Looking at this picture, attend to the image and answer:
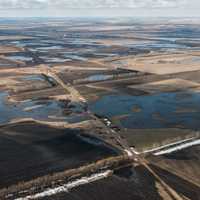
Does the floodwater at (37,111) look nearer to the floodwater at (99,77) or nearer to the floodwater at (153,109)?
the floodwater at (153,109)

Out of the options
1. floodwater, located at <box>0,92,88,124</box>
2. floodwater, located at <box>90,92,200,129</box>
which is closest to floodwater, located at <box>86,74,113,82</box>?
floodwater, located at <box>90,92,200,129</box>

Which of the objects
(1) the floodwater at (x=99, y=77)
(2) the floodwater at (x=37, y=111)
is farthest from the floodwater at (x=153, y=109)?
(1) the floodwater at (x=99, y=77)

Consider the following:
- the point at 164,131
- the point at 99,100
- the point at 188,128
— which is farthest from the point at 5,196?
the point at 99,100

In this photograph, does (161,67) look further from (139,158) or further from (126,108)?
(139,158)

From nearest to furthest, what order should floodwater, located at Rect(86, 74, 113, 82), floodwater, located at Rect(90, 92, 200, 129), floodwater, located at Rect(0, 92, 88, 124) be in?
floodwater, located at Rect(90, 92, 200, 129) → floodwater, located at Rect(0, 92, 88, 124) → floodwater, located at Rect(86, 74, 113, 82)

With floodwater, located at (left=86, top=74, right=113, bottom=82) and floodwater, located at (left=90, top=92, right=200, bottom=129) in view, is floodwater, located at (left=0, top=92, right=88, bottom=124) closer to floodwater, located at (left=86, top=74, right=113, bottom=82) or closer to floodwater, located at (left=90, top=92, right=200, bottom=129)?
floodwater, located at (left=90, top=92, right=200, bottom=129)

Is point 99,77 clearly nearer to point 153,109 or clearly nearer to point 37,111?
point 153,109

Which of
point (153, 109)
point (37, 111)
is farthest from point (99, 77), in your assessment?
point (37, 111)

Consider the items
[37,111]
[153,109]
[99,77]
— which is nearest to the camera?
[37,111]
